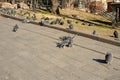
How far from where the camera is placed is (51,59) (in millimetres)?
8523

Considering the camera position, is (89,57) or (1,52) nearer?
(89,57)

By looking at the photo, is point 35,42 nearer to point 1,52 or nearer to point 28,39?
point 28,39

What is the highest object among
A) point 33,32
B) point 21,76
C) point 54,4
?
point 54,4

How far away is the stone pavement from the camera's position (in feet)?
23.0

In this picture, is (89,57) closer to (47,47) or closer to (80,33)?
(47,47)

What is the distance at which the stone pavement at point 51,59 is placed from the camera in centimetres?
701

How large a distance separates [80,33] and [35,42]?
2.73m

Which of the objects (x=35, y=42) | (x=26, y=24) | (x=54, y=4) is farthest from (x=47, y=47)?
(x=54, y=4)

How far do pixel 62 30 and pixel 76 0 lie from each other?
36056 mm

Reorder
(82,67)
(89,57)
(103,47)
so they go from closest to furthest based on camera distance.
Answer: (82,67), (89,57), (103,47)

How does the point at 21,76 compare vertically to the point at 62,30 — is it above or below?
below

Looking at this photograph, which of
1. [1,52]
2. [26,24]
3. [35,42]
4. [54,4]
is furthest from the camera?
[54,4]

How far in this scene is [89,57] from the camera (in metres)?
8.75

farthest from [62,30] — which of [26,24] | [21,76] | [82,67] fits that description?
[21,76]
